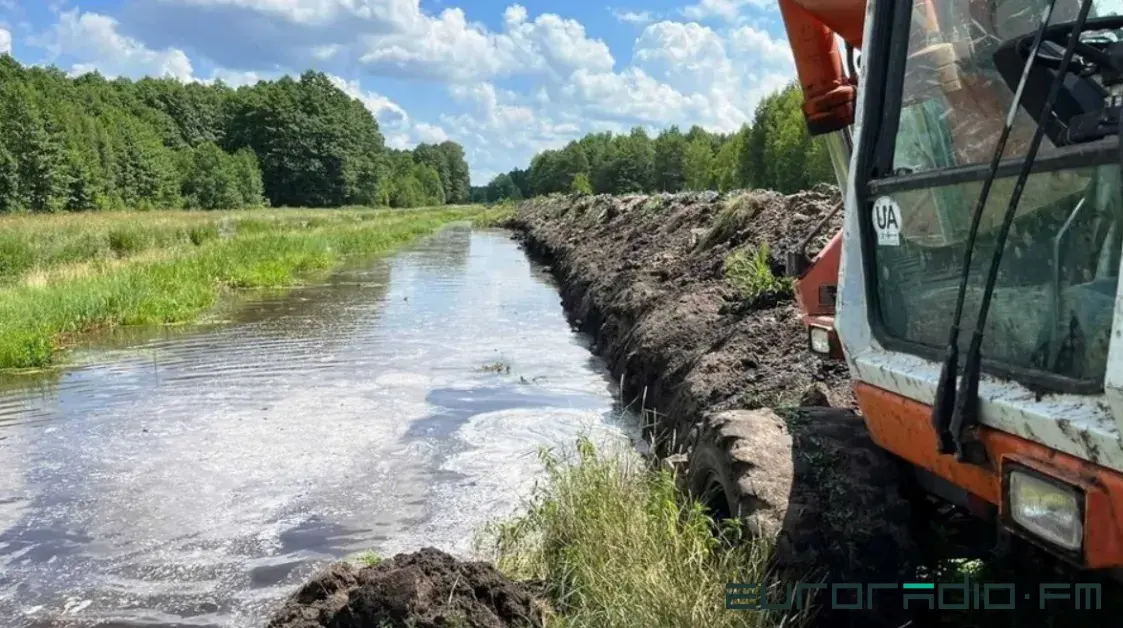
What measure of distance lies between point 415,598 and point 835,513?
1.77 metres

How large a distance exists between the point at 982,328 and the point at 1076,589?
1.20 meters

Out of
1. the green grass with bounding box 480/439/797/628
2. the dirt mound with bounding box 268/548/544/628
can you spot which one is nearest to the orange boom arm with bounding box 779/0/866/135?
the green grass with bounding box 480/439/797/628

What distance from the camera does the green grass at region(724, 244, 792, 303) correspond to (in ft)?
29.7

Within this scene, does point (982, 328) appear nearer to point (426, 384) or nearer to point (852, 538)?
point (852, 538)

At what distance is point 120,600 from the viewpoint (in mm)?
5402

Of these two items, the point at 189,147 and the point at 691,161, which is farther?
the point at 189,147

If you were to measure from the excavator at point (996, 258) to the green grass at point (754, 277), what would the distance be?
564 centimetres

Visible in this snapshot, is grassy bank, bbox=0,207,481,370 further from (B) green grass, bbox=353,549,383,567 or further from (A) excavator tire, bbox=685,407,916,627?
(A) excavator tire, bbox=685,407,916,627

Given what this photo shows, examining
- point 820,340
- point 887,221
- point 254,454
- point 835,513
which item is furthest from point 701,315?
point 887,221

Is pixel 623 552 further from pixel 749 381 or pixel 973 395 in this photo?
pixel 749 381

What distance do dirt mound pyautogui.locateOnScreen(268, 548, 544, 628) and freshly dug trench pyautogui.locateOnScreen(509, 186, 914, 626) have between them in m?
1.05

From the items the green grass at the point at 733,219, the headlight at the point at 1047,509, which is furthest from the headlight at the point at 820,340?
the green grass at the point at 733,219

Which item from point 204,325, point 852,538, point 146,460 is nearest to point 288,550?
point 146,460

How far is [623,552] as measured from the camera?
4.38 m
